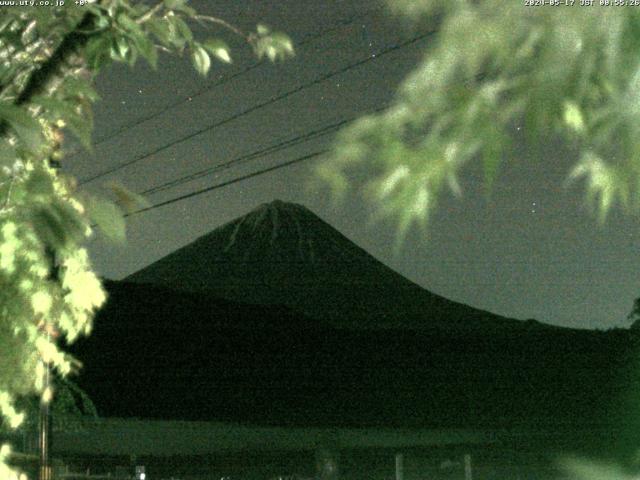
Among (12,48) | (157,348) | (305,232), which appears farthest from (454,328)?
(12,48)

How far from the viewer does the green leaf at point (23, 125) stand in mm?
1921

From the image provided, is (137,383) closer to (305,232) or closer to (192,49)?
(192,49)

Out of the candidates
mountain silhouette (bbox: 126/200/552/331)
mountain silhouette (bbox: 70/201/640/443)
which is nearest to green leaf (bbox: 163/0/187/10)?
mountain silhouette (bbox: 70/201/640/443)

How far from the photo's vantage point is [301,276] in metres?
49.0

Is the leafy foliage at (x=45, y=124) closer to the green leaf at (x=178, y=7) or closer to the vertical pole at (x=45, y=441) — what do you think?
the green leaf at (x=178, y=7)

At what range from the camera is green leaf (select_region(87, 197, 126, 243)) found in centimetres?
200

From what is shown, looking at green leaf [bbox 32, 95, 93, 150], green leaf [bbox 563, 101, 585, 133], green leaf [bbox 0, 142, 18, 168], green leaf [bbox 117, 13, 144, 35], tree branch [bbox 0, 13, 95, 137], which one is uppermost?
green leaf [bbox 117, 13, 144, 35]

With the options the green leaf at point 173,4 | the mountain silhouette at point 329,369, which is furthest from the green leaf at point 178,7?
the mountain silhouette at point 329,369

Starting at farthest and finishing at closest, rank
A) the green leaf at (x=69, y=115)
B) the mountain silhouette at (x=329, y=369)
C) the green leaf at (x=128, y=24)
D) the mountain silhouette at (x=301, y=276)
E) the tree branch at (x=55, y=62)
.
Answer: the mountain silhouette at (x=301, y=276)
the mountain silhouette at (x=329, y=369)
the green leaf at (x=128, y=24)
the tree branch at (x=55, y=62)
the green leaf at (x=69, y=115)

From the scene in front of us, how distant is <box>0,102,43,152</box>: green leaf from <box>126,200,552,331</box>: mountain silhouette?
35393 mm

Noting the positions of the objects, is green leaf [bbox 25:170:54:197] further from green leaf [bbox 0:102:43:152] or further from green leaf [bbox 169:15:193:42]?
green leaf [bbox 169:15:193:42]

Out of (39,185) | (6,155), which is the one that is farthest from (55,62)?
(39,185)

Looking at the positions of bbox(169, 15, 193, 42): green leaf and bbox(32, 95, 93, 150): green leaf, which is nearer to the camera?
bbox(32, 95, 93, 150): green leaf

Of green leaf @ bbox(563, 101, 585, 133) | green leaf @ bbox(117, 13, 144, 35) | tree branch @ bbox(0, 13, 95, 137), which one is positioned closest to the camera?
green leaf @ bbox(563, 101, 585, 133)
